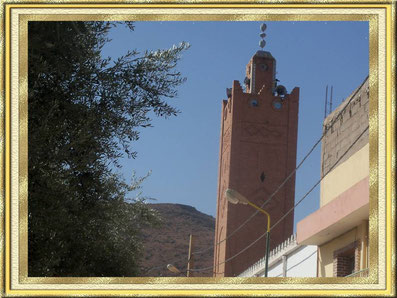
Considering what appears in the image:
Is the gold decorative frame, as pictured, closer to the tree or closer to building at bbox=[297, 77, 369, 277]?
the tree

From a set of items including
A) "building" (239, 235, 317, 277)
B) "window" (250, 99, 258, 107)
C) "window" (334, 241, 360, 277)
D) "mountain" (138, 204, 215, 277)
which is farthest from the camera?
"mountain" (138, 204, 215, 277)

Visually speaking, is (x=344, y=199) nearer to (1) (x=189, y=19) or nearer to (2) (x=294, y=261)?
(1) (x=189, y=19)

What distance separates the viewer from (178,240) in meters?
65.9

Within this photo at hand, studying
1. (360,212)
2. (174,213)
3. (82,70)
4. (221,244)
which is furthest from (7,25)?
(174,213)

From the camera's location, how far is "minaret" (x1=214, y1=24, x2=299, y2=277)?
39.0m

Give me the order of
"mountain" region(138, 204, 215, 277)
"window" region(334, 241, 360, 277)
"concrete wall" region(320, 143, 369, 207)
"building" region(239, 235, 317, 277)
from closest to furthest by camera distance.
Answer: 1. "concrete wall" region(320, 143, 369, 207)
2. "window" region(334, 241, 360, 277)
3. "building" region(239, 235, 317, 277)
4. "mountain" region(138, 204, 215, 277)

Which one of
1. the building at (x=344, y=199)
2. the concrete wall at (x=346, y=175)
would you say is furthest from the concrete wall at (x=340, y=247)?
the concrete wall at (x=346, y=175)

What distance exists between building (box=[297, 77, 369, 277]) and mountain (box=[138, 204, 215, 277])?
37363mm

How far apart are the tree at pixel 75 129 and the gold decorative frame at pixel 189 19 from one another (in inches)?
27.5

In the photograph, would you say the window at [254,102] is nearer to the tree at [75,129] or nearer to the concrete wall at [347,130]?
the concrete wall at [347,130]

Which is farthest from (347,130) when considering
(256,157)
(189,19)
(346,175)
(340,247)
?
(256,157)

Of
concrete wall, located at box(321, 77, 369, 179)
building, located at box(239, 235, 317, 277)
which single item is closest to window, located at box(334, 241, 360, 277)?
concrete wall, located at box(321, 77, 369, 179)

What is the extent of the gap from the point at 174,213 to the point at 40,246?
71.2 metres

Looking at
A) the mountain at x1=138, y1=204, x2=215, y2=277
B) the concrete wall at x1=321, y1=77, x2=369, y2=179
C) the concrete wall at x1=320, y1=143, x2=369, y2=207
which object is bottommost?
the mountain at x1=138, y1=204, x2=215, y2=277
